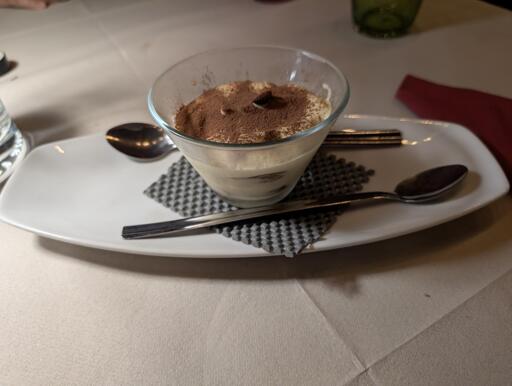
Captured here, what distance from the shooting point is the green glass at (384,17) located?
95cm

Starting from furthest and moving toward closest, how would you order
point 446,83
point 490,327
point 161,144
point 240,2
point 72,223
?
point 240,2, point 446,83, point 161,144, point 72,223, point 490,327

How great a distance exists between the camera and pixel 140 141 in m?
0.65

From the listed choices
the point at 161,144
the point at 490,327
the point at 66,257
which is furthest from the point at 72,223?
the point at 490,327

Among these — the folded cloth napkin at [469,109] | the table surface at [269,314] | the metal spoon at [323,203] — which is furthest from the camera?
the folded cloth napkin at [469,109]

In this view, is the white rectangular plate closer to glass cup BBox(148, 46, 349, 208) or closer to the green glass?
glass cup BBox(148, 46, 349, 208)

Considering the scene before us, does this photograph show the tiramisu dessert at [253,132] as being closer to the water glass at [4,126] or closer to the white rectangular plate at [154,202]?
the white rectangular plate at [154,202]

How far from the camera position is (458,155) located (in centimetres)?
58

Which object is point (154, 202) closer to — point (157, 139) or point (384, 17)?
point (157, 139)

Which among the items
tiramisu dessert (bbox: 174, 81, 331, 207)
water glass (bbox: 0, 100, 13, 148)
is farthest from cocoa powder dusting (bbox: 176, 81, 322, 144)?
water glass (bbox: 0, 100, 13, 148)

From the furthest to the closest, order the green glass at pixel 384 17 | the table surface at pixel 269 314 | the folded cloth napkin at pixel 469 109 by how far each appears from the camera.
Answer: the green glass at pixel 384 17
the folded cloth napkin at pixel 469 109
the table surface at pixel 269 314

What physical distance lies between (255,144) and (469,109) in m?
0.45

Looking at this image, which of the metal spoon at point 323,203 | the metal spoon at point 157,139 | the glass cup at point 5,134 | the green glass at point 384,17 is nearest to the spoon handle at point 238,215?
the metal spoon at point 323,203

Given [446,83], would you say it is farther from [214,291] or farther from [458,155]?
[214,291]

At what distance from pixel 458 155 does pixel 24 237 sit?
0.65 m
